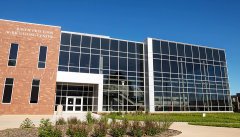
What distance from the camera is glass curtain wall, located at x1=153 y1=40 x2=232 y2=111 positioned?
1529 inches

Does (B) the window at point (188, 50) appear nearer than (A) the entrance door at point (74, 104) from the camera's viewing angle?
No

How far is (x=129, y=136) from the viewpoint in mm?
12148

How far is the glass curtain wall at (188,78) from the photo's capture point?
38.8 metres

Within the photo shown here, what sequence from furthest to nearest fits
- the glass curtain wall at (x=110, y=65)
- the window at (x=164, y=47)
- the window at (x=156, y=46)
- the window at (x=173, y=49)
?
1. the window at (x=173, y=49)
2. the window at (x=164, y=47)
3. the window at (x=156, y=46)
4. the glass curtain wall at (x=110, y=65)

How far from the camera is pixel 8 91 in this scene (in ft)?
94.7

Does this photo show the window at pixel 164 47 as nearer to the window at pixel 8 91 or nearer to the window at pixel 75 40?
the window at pixel 75 40

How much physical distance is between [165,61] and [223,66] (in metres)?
15.4

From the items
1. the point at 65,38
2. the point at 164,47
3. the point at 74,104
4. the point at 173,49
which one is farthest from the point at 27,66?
the point at 173,49

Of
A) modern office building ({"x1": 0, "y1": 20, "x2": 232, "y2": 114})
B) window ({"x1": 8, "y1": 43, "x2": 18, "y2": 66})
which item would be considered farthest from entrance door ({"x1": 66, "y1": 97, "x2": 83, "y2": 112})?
window ({"x1": 8, "y1": 43, "x2": 18, "y2": 66})

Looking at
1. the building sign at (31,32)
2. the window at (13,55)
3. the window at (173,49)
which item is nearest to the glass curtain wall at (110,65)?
the building sign at (31,32)

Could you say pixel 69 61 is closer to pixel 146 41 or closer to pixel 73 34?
pixel 73 34

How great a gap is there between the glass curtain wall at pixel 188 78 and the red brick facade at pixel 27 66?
59.1ft

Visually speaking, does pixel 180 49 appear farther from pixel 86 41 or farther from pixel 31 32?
pixel 31 32

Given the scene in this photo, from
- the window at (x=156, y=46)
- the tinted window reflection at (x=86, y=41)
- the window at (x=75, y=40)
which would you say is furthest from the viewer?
the window at (x=156, y=46)
